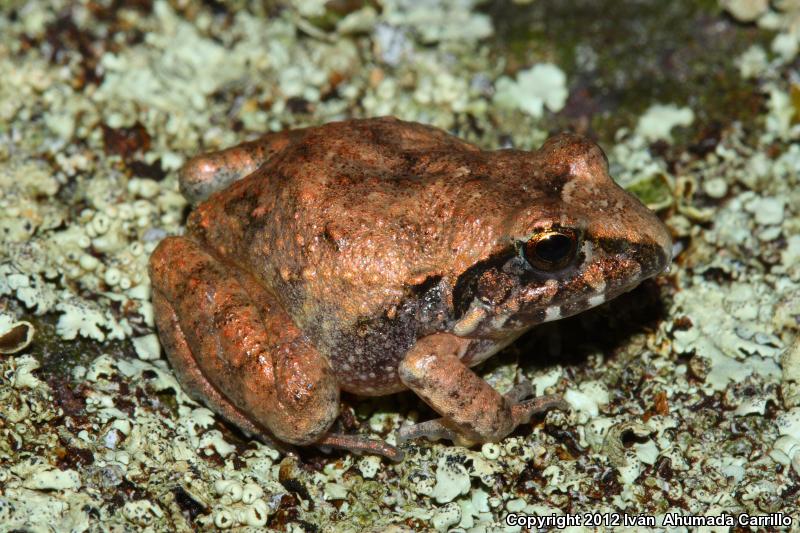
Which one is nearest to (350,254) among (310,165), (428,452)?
(310,165)

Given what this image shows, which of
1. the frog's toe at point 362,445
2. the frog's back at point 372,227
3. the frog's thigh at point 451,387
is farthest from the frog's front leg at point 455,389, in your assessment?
the frog's toe at point 362,445

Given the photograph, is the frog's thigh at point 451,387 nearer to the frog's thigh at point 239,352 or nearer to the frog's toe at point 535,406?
the frog's toe at point 535,406

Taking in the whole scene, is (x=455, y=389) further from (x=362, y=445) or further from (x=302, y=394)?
(x=302, y=394)

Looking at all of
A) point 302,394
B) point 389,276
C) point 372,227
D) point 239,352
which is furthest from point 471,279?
point 239,352

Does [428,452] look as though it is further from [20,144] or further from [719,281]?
[20,144]

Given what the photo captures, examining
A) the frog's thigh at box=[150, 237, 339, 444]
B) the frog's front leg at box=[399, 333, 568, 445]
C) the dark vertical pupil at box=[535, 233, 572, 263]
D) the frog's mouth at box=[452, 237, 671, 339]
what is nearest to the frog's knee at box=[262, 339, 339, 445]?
the frog's thigh at box=[150, 237, 339, 444]

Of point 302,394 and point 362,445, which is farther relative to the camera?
point 362,445
